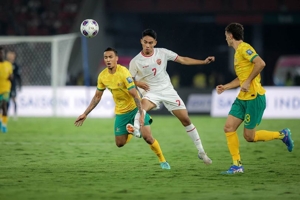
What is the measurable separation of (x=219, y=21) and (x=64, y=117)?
13153 millimetres

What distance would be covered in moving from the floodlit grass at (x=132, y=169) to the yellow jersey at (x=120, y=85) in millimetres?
985

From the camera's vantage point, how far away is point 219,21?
36969 millimetres

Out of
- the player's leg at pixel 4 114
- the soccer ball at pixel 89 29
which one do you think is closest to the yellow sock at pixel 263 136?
the soccer ball at pixel 89 29

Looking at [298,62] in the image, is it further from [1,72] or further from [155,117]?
[1,72]

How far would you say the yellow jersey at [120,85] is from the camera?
11.5 m

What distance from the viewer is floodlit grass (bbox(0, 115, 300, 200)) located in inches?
354

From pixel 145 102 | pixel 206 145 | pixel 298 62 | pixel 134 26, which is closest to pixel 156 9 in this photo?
pixel 134 26

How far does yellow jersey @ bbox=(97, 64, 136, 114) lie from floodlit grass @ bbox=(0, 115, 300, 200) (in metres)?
0.99

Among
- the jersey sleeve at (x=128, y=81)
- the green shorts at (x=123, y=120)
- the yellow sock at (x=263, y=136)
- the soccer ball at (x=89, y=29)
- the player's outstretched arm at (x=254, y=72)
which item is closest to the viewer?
the player's outstretched arm at (x=254, y=72)

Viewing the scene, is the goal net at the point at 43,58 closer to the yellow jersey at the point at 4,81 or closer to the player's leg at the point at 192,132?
the yellow jersey at the point at 4,81

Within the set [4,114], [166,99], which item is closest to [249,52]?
[166,99]

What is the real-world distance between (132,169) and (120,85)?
1313 mm

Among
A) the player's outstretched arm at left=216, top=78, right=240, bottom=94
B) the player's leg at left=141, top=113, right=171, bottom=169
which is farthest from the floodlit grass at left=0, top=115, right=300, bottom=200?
the player's outstretched arm at left=216, top=78, right=240, bottom=94

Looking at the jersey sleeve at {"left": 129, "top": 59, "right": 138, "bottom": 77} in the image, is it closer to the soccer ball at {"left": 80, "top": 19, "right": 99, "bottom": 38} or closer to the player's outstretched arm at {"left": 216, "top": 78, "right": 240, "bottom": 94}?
the soccer ball at {"left": 80, "top": 19, "right": 99, "bottom": 38}
